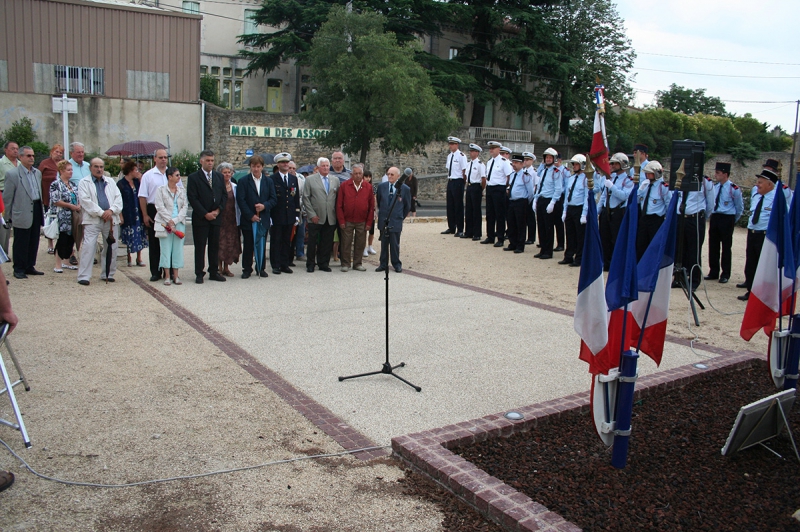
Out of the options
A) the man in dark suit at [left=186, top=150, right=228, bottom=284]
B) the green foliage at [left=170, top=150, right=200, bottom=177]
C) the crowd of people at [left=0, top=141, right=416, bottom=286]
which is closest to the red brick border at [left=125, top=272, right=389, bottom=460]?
the man in dark suit at [left=186, top=150, right=228, bottom=284]

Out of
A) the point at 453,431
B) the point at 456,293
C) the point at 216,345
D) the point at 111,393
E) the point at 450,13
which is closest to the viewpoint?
the point at 453,431

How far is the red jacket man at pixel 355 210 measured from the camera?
12.0 metres

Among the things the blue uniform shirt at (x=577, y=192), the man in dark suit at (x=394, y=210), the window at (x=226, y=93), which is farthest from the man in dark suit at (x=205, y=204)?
the window at (x=226, y=93)

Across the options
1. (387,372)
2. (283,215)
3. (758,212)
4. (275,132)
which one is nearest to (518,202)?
(758,212)

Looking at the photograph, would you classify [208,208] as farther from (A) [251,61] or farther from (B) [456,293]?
(A) [251,61]

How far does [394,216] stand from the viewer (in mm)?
12016

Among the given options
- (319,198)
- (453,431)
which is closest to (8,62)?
(319,198)

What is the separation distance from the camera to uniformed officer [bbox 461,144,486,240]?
16609 millimetres

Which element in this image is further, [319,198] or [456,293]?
[319,198]

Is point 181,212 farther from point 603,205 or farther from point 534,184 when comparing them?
point 534,184

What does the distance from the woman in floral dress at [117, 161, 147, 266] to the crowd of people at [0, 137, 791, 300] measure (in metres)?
0.02

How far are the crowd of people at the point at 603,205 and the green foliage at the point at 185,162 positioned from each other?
20.1 meters

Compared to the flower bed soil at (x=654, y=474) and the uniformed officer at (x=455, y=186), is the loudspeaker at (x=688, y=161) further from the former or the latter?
the uniformed officer at (x=455, y=186)

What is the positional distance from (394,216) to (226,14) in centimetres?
3977
